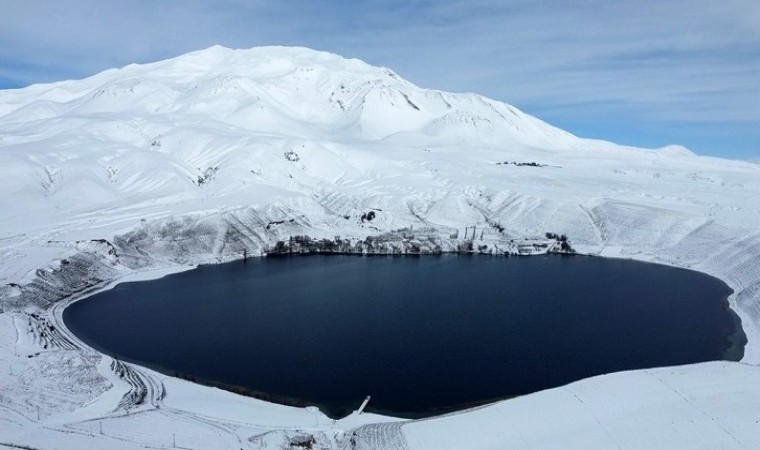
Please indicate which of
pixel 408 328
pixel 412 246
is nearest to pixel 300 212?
pixel 412 246

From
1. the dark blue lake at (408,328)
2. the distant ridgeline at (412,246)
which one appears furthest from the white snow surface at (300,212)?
the dark blue lake at (408,328)

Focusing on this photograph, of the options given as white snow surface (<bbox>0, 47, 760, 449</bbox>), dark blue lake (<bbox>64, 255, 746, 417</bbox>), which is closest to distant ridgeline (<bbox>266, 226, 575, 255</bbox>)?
white snow surface (<bbox>0, 47, 760, 449</bbox>)

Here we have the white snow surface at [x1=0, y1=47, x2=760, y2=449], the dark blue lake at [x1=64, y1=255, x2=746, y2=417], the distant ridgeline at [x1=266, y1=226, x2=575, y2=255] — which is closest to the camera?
the white snow surface at [x1=0, y1=47, x2=760, y2=449]

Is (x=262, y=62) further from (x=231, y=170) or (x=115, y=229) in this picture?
(x=115, y=229)

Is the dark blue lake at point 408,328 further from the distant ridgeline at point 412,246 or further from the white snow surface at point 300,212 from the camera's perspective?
the distant ridgeline at point 412,246

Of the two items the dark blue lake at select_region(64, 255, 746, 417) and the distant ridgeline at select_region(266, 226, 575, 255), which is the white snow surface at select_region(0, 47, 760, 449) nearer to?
the distant ridgeline at select_region(266, 226, 575, 255)

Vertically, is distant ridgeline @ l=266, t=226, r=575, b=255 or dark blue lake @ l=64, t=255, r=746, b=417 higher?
distant ridgeline @ l=266, t=226, r=575, b=255
